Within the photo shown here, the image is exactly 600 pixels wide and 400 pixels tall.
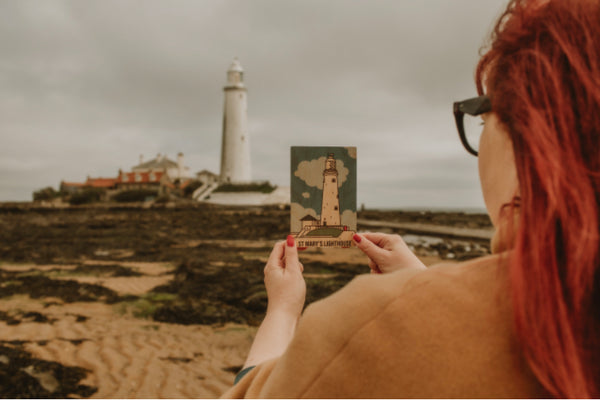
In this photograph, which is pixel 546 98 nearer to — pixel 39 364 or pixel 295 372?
pixel 295 372

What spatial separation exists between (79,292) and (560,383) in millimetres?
9101

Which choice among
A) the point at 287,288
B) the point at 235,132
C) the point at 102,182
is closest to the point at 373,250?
the point at 287,288

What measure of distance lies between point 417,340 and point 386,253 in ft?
3.25

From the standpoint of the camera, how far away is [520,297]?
0.72 metres

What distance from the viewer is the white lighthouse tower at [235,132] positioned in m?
51.2

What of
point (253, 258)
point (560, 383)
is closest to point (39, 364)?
point (560, 383)

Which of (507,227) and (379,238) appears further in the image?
(379,238)

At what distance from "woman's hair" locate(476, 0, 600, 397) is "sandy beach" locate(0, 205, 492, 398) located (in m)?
4.17

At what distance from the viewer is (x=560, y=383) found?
737 mm

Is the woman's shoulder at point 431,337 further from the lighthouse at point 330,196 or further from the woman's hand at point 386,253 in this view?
the lighthouse at point 330,196

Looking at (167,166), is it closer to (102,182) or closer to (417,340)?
(102,182)

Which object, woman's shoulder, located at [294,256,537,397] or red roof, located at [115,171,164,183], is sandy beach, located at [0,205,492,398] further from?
red roof, located at [115,171,164,183]

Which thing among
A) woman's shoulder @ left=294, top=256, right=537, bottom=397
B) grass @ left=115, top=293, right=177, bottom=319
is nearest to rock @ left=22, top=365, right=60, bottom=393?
grass @ left=115, top=293, right=177, bottom=319

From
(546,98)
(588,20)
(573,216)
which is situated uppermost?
(588,20)
